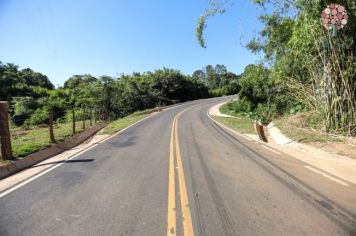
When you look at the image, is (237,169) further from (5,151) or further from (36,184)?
(5,151)

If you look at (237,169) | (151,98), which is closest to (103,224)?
(237,169)

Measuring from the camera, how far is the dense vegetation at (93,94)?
3838 cm

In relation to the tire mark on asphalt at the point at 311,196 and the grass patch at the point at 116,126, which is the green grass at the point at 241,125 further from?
the tire mark on asphalt at the point at 311,196

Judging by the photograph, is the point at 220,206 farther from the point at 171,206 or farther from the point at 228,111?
the point at 228,111

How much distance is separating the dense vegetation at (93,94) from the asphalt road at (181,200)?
21.8 metres

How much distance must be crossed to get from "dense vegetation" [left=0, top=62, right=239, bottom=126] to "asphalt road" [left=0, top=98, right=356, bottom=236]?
2175 cm

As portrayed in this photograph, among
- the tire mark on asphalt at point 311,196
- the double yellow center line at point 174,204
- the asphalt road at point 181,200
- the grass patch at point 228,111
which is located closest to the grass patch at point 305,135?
the asphalt road at point 181,200

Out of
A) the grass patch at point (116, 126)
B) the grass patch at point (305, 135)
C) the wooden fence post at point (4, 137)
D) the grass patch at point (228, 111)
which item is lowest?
the grass patch at point (228, 111)

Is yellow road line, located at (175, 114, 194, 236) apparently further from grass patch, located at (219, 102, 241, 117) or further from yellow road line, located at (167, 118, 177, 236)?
grass patch, located at (219, 102, 241, 117)

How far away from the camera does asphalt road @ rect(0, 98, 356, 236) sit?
4461 millimetres

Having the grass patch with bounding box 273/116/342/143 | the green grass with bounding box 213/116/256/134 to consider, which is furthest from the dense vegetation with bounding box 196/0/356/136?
the green grass with bounding box 213/116/256/134

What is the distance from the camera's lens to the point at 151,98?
54188 mm

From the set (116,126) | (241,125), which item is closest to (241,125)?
(241,125)

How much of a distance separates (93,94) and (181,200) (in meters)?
40.4
